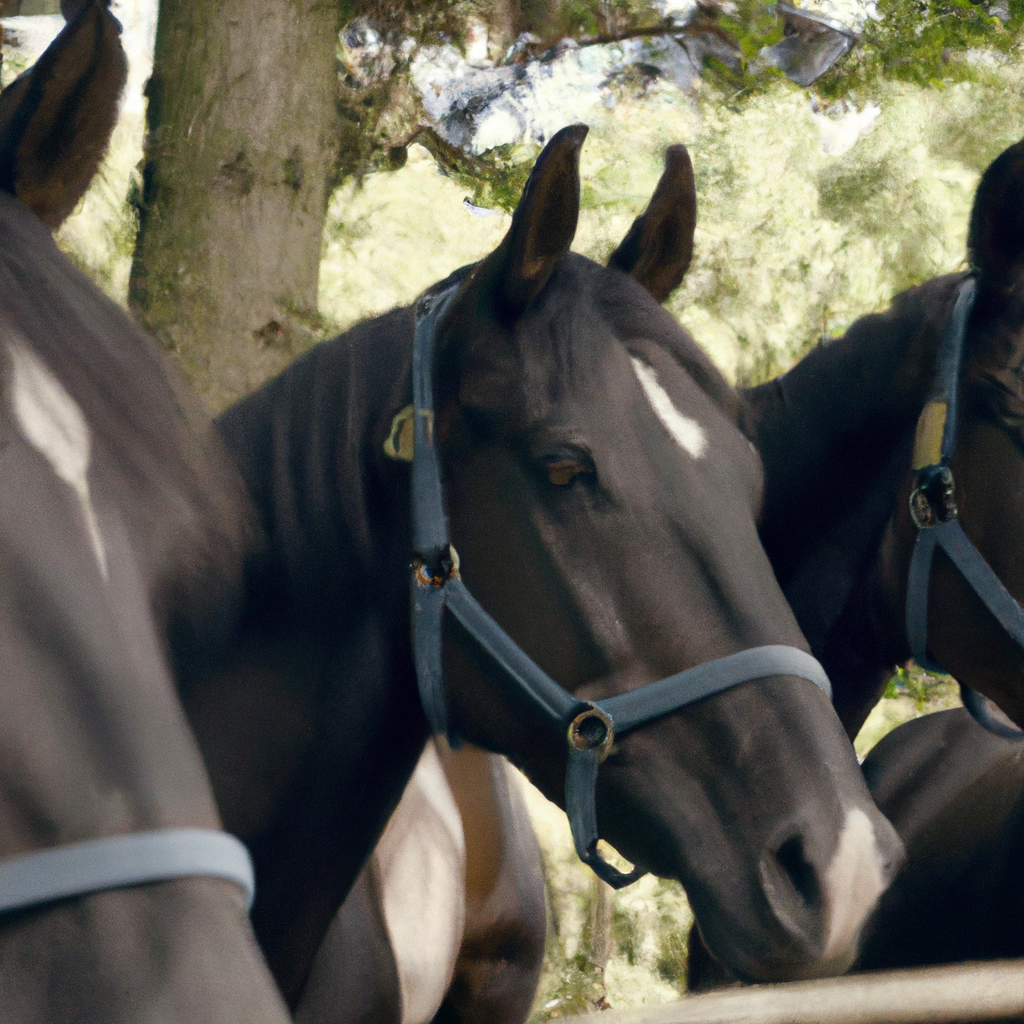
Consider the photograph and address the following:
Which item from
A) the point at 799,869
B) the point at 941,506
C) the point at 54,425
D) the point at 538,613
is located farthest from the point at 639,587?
the point at 941,506

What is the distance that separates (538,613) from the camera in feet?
4.78

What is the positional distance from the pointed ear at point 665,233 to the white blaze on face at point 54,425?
3.58ft

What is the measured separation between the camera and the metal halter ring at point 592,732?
1413 mm

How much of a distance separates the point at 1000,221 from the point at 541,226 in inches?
40.5

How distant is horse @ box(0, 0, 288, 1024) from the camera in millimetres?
679

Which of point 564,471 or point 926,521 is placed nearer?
point 564,471

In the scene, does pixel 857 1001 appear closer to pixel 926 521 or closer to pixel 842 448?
pixel 926 521

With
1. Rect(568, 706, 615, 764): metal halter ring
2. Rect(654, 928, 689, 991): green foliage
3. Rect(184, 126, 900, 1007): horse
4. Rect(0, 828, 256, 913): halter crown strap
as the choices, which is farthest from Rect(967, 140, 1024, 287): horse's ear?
Rect(654, 928, 689, 991): green foliage

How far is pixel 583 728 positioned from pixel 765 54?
14.2ft

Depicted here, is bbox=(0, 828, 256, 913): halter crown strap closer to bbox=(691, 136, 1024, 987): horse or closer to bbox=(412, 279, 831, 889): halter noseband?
bbox=(412, 279, 831, 889): halter noseband

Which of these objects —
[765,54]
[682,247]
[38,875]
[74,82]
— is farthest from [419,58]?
[38,875]

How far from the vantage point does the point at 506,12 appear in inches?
165

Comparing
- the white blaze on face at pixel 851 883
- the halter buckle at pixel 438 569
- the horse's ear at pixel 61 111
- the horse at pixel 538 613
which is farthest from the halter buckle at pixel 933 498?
the horse's ear at pixel 61 111

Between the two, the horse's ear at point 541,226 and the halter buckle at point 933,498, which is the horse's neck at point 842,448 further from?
the horse's ear at point 541,226
